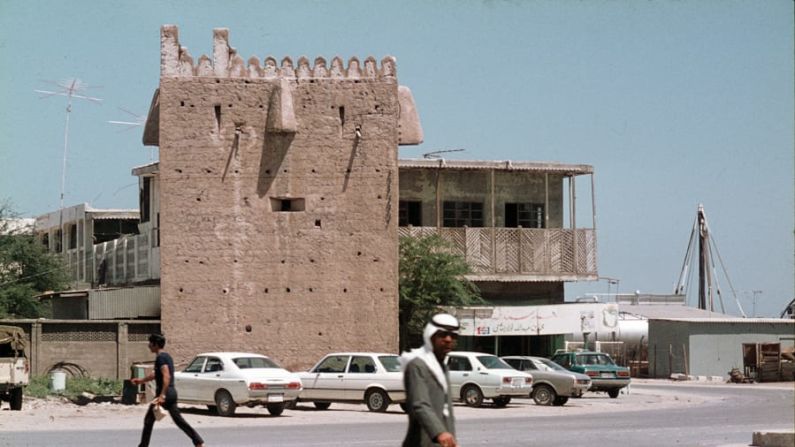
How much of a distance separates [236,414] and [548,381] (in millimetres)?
9378

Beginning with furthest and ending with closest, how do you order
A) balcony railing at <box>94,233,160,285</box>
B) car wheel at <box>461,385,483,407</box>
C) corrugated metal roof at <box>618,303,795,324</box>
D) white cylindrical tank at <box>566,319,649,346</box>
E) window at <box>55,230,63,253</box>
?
corrugated metal roof at <box>618,303,795,324</box>, white cylindrical tank at <box>566,319,649,346</box>, window at <box>55,230,63,253</box>, balcony railing at <box>94,233,160,285</box>, car wheel at <box>461,385,483,407</box>

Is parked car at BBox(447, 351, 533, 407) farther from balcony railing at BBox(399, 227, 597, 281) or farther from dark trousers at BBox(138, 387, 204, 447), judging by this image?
dark trousers at BBox(138, 387, 204, 447)

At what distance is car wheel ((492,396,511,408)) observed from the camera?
30.1 m

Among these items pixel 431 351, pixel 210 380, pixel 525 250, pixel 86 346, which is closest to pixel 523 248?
pixel 525 250

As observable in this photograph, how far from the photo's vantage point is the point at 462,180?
140 feet

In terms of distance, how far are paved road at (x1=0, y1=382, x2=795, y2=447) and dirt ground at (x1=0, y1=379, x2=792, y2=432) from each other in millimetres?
43

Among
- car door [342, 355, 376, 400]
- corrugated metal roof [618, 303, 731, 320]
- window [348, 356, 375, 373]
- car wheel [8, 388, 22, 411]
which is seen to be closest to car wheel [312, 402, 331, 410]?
car door [342, 355, 376, 400]

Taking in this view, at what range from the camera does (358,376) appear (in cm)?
2734

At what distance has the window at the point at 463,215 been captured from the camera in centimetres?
4278

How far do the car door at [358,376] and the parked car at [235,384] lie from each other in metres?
1.83

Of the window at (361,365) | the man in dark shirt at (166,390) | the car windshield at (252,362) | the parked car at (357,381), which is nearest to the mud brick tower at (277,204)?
the parked car at (357,381)

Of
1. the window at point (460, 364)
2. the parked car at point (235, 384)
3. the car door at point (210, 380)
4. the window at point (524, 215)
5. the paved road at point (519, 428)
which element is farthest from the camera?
the window at point (524, 215)

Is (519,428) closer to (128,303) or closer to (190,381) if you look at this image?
(190,381)

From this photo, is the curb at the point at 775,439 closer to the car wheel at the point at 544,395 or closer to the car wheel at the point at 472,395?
the car wheel at the point at 472,395
